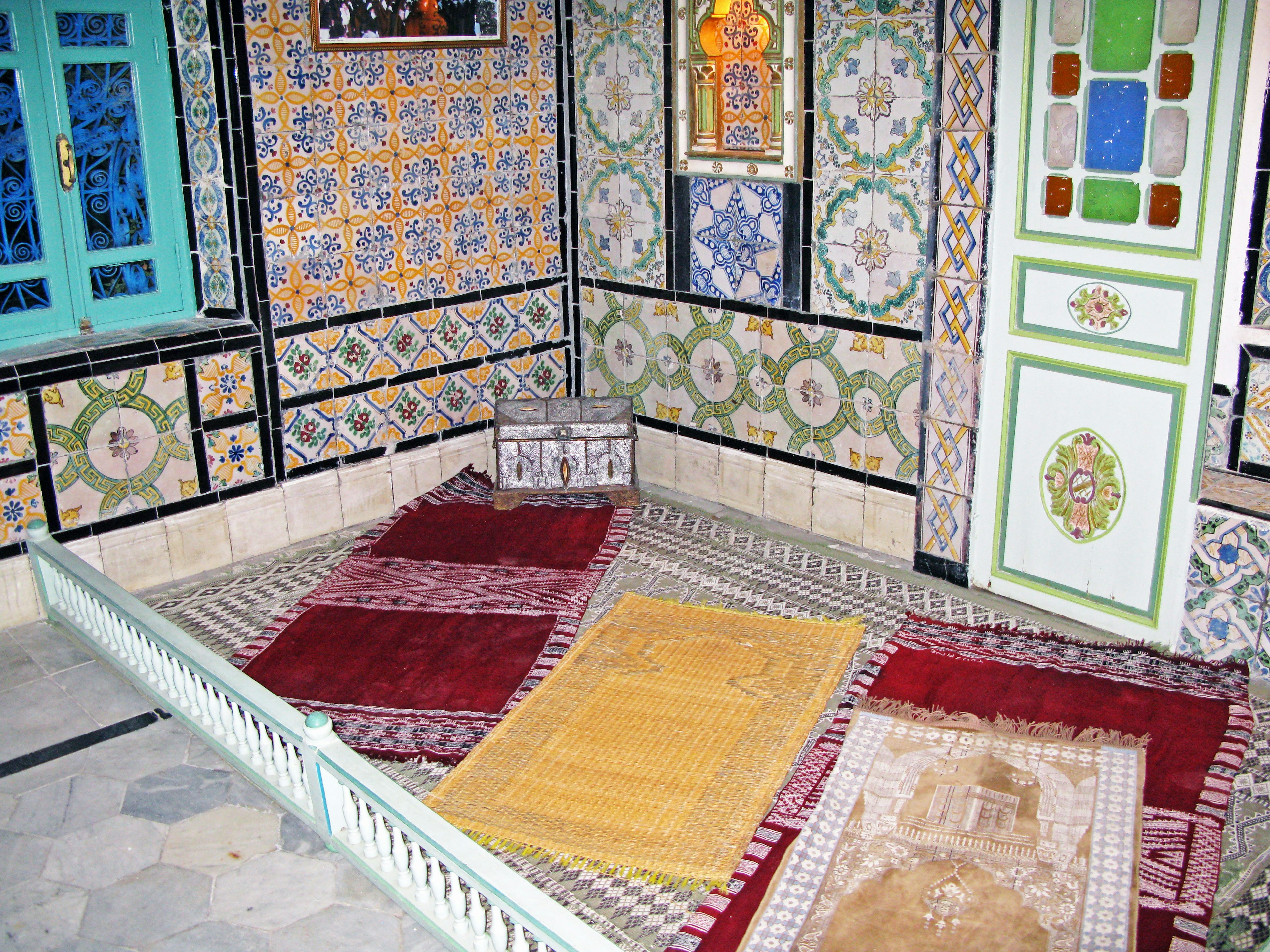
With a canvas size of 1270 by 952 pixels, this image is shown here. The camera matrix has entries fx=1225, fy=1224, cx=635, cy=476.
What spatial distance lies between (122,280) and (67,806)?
2.22 m

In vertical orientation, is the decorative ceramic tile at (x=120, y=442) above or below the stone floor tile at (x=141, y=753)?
above

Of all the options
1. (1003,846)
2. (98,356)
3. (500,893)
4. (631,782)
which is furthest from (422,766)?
(98,356)

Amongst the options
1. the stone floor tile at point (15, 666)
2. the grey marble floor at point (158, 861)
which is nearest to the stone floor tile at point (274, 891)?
the grey marble floor at point (158, 861)

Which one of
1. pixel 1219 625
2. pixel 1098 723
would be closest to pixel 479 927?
pixel 1098 723

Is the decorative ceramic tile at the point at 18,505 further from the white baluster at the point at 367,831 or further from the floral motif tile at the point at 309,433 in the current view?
the white baluster at the point at 367,831

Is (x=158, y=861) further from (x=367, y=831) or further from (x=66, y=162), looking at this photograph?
(x=66, y=162)

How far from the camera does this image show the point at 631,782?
3.62 meters

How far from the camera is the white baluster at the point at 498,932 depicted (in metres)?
2.65

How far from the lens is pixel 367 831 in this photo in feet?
10.1

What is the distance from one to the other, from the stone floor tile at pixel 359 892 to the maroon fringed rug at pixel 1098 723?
2.35 ft

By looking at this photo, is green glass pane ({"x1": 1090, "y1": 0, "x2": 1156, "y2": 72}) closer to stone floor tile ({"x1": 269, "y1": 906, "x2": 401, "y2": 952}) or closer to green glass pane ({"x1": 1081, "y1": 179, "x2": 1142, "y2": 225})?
green glass pane ({"x1": 1081, "y1": 179, "x2": 1142, "y2": 225})

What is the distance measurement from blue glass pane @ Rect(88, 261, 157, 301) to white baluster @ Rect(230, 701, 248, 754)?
6.82 ft

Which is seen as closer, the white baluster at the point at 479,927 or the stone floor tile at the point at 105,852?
the white baluster at the point at 479,927

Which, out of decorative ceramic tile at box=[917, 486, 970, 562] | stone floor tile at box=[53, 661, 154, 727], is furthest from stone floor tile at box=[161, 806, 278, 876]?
decorative ceramic tile at box=[917, 486, 970, 562]
